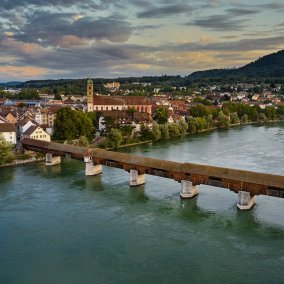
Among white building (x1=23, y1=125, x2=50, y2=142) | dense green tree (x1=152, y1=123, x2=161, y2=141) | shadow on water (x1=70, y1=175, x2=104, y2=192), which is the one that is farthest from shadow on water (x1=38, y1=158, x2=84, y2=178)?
dense green tree (x1=152, y1=123, x2=161, y2=141)

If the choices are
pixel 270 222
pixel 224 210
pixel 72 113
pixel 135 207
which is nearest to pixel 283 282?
pixel 270 222

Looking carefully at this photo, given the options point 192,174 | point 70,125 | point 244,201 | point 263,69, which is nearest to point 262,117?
point 70,125

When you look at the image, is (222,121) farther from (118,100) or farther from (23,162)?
(23,162)

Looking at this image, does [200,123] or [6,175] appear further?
[200,123]

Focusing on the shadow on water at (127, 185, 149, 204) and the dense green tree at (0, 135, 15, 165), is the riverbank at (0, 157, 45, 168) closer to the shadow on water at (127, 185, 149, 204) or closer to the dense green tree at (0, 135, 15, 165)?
the dense green tree at (0, 135, 15, 165)

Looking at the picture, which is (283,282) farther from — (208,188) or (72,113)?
(72,113)

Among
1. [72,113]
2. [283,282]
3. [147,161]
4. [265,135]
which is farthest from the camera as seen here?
[265,135]
